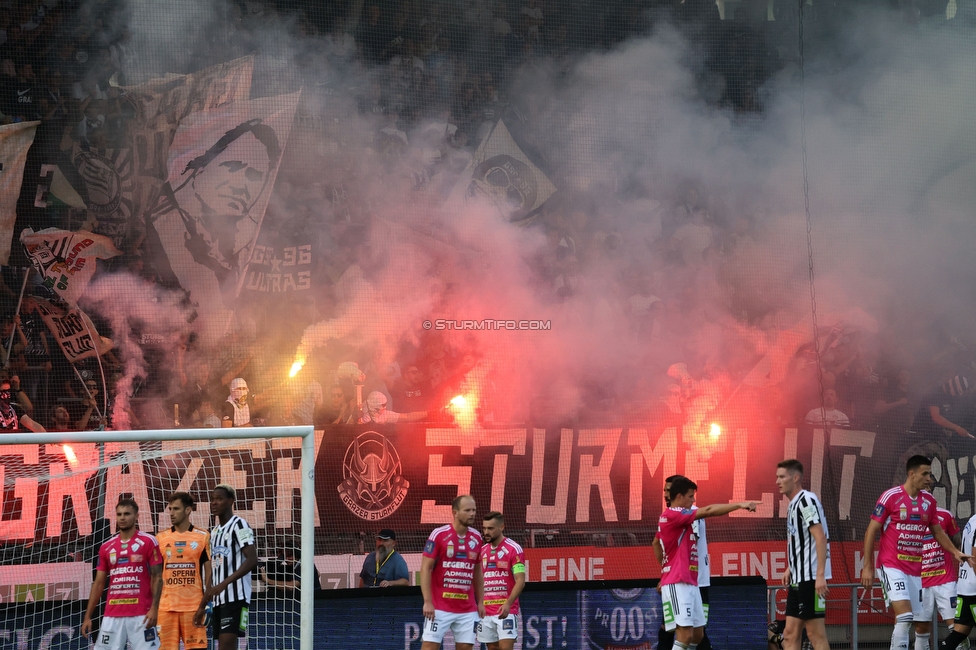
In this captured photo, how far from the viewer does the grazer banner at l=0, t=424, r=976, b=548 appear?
1180cm

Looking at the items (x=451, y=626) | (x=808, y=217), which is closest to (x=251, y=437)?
(x=451, y=626)

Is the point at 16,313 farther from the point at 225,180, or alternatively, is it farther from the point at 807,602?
the point at 807,602

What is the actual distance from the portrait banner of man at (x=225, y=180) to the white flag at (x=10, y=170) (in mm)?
1620

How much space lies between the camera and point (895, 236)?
13.4 m

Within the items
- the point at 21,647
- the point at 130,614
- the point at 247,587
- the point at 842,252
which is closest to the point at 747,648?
the point at 247,587

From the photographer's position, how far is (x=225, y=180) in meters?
12.4

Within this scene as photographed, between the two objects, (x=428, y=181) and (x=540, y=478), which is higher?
(x=428, y=181)

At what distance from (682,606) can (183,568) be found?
11.4ft

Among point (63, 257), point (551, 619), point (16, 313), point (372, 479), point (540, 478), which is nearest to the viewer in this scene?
point (551, 619)

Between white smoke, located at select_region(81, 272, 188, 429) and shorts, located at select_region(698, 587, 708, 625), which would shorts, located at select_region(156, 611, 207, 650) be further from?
white smoke, located at select_region(81, 272, 188, 429)

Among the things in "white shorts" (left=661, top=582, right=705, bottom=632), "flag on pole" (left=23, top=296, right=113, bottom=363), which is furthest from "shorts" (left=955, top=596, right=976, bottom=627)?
"flag on pole" (left=23, top=296, right=113, bottom=363)

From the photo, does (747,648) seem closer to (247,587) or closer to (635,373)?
(247,587)

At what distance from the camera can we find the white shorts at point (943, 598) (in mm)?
7324

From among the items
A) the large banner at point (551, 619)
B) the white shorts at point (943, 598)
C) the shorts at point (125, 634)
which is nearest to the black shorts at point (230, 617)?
the shorts at point (125, 634)
